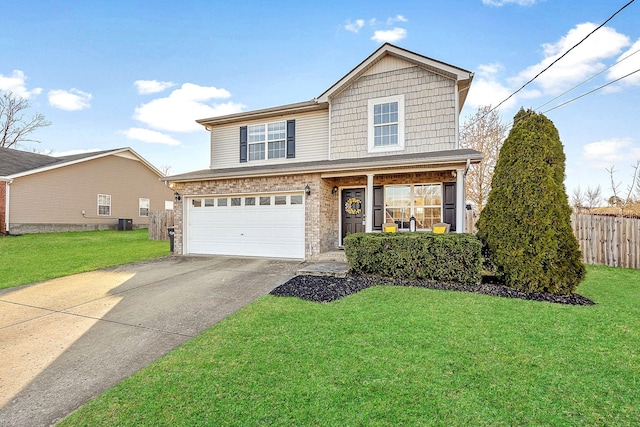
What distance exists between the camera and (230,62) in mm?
13484

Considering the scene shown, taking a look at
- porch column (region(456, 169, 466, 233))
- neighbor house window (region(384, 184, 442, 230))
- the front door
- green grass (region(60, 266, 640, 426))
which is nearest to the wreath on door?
the front door

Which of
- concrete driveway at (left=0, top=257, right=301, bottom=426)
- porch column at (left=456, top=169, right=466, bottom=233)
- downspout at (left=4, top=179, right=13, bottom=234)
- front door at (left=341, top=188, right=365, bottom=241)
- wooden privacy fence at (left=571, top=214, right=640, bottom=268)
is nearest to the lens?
concrete driveway at (left=0, top=257, right=301, bottom=426)

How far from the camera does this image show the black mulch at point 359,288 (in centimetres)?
527

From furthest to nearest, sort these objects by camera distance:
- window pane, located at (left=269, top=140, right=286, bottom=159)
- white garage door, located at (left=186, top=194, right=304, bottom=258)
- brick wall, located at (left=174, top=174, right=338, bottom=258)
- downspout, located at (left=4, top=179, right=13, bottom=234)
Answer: downspout, located at (left=4, top=179, right=13, bottom=234) < window pane, located at (left=269, top=140, right=286, bottom=159) < white garage door, located at (left=186, top=194, right=304, bottom=258) < brick wall, located at (left=174, top=174, right=338, bottom=258)

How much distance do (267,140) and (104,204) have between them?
50.5ft

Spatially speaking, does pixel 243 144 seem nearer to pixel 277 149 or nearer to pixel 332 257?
pixel 277 149

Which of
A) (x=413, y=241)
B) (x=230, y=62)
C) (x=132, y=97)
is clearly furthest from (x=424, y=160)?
(x=132, y=97)

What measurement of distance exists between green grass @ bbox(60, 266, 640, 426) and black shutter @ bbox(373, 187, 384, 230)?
5.67m

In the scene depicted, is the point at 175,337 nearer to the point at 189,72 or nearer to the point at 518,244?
the point at 518,244

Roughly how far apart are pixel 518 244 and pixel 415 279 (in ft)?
6.97

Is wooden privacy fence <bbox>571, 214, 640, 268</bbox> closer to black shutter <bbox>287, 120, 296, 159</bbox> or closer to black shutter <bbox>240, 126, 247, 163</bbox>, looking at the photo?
black shutter <bbox>287, 120, 296, 159</bbox>

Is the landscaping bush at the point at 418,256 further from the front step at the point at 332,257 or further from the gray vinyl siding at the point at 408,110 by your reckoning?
the gray vinyl siding at the point at 408,110

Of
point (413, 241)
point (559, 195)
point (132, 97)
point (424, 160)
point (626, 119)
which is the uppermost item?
point (132, 97)

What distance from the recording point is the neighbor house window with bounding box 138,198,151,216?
72.1 ft
